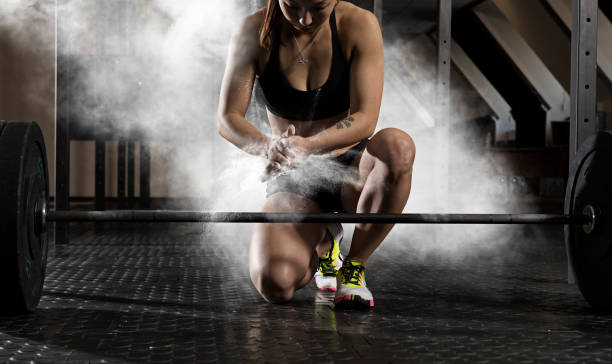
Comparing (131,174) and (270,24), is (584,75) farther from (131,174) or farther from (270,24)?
(131,174)

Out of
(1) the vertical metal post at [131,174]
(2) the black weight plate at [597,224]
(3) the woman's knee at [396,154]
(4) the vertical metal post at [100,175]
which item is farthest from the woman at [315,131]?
(1) the vertical metal post at [131,174]

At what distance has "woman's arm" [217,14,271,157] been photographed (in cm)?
125

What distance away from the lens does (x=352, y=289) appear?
4.11 ft

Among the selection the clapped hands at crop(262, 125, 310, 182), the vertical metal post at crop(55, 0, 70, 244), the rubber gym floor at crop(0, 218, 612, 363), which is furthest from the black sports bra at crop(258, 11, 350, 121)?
the vertical metal post at crop(55, 0, 70, 244)

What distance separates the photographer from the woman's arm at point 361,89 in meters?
1.24

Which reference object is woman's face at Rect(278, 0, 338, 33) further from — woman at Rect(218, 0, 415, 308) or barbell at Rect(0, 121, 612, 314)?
barbell at Rect(0, 121, 612, 314)

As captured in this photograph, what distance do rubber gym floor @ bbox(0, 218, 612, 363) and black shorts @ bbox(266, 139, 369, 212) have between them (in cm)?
24

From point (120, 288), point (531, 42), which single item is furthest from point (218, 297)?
point (531, 42)

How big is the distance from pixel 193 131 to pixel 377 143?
1734mm

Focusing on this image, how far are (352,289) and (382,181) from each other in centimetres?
24

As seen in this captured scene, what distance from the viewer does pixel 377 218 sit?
45.2 inches

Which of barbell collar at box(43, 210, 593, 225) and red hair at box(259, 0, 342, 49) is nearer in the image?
barbell collar at box(43, 210, 593, 225)

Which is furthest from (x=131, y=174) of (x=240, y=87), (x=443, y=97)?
(x=240, y=87)

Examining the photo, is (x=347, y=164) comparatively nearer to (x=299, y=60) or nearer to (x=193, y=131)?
(x=299, y=60)
